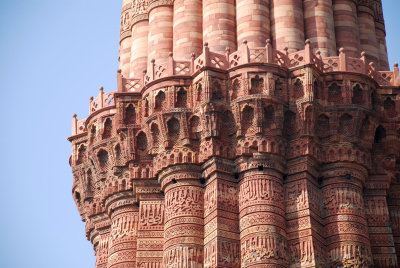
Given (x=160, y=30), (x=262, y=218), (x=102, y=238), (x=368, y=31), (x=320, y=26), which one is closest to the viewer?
(x=262, y=218)

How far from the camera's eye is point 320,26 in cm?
3033

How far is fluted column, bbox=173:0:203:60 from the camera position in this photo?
3019 centimetres

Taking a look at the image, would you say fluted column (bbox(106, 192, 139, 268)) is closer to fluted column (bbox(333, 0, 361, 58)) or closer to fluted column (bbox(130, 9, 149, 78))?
fluted column (bbox(130, 9, 149, 78))

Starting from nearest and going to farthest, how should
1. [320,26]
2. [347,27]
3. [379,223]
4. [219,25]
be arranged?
[379,223] < [219,25] < [320,26] < [347,27]

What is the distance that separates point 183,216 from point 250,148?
6.65 feet

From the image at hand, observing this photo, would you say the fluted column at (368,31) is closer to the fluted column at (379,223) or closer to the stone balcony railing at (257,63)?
the stone balcony railing at (257,63)

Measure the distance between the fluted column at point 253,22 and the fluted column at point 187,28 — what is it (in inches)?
37.9

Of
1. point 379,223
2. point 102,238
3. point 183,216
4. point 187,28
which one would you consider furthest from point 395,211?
point 102,238

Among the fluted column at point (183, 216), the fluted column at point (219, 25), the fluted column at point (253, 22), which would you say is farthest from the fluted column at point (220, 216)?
the fluted column at point (253, 22)

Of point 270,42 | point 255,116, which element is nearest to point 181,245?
point 255,116

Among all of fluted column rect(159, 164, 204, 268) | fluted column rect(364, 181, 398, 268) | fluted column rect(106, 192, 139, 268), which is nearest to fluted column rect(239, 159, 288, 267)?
fluted column rect(159, 164, 204, 268)

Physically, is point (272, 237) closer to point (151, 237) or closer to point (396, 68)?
point (151, 237)

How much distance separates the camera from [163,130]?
28.8 m

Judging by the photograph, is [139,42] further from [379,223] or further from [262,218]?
[379,223]
